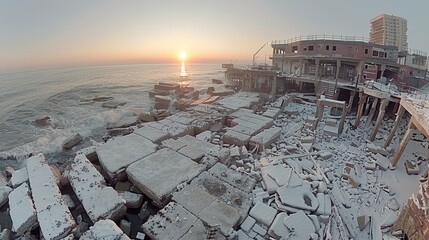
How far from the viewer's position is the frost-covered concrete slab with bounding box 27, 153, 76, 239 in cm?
564

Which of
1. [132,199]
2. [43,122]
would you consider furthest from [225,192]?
[43,122]

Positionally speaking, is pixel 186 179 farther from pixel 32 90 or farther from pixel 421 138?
pixel 32 90

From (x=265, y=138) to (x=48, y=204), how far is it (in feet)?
26.7

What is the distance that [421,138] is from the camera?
11.9 m

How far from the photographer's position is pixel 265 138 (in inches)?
415

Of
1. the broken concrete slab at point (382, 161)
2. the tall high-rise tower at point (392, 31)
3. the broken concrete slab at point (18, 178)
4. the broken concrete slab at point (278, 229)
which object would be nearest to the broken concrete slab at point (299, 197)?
the broken concrete slab at point (278, 229)

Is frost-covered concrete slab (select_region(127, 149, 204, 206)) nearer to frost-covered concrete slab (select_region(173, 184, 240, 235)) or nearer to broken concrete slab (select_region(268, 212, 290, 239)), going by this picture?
frost-covered concrete slab (select_region(173, 184, 240, 235))

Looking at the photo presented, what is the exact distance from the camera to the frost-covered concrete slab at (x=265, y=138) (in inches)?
401

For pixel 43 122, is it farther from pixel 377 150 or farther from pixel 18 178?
pixel 377 150

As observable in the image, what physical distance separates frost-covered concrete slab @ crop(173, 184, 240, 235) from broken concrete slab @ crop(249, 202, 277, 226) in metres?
0.48

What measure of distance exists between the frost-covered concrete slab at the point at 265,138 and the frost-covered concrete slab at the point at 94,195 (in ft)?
19.3

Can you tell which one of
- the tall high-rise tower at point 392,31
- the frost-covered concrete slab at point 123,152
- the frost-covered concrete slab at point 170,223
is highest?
the tall high-rise tower at point 392,31

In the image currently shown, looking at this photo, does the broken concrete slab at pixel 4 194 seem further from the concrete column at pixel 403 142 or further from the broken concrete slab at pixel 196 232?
the concrete column at pixel 403 142

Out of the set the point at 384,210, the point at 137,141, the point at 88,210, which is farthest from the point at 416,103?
the point at 88,210
